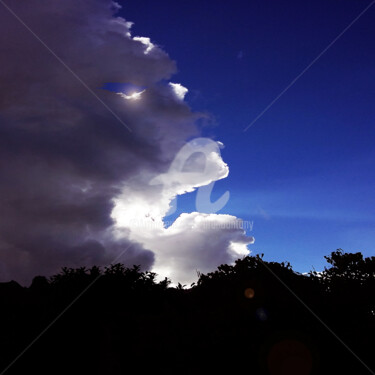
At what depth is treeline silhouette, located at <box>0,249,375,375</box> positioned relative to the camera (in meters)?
12.8

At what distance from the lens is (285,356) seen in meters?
12.9

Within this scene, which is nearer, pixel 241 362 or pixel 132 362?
pixel 241 362

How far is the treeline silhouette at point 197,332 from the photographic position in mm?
12766

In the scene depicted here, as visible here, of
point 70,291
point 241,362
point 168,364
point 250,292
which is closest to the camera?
point 241,362

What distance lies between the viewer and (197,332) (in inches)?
561

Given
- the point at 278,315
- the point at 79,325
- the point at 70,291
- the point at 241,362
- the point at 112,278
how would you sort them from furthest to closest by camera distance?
the point at 112,278
the point at 70,291
the point at 79,325
the point at 278,315
the point at 241,362

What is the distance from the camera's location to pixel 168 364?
1359 centimetres

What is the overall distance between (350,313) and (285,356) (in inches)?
199

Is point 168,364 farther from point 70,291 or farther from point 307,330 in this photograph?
point 70,291

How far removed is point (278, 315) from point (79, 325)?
1236cm

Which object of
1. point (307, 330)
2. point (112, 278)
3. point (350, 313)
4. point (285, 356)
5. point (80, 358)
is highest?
point (112, 278)

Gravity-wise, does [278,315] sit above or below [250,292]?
below

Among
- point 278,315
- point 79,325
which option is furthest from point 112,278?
point 278,315

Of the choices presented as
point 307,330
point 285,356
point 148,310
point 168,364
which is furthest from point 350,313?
point 148,310
